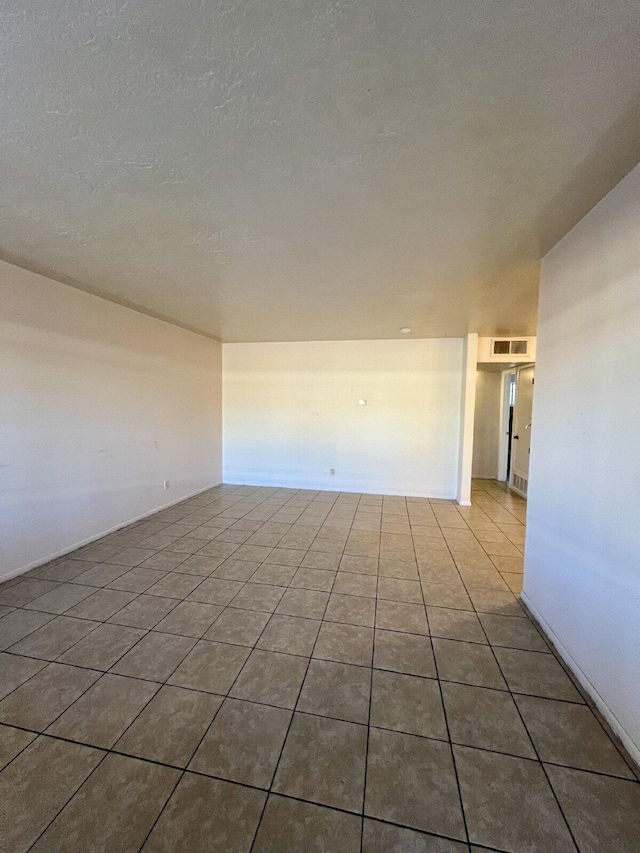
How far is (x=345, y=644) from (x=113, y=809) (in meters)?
1.20

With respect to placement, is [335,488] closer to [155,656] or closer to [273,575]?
[273,575]

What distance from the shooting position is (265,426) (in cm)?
575

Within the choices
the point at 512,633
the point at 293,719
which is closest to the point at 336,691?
the point at 293,719

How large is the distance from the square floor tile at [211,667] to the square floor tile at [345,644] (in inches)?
17.4

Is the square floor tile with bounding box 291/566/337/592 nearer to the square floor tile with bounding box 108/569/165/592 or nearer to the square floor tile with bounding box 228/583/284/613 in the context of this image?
the square floor tile with bounding box 228/583/284/613

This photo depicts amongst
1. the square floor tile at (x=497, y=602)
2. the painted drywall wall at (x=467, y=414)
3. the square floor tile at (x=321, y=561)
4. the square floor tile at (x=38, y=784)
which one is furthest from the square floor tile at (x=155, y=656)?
the painted drywall wall at (x=467, y=414)

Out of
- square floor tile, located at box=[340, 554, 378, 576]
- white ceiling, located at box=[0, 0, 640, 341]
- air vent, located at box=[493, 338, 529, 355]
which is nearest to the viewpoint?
white ceiling, located at box=[0, 0, 640, 341]

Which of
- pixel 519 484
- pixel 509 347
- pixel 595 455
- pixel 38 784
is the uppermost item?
pixel 509 347

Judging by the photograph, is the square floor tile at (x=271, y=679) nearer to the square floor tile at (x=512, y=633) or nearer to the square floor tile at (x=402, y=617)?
the square floor tile at (x=402, y=617)

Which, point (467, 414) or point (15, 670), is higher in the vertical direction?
point (467, 414)

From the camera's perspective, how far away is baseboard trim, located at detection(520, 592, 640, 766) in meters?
1.39

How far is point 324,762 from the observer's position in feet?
4.43

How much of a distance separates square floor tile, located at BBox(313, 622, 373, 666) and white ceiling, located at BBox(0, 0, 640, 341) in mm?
2388

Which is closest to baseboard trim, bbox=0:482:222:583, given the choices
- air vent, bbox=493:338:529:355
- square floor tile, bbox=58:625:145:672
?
square floor tile, bbox=58:625:145:672
